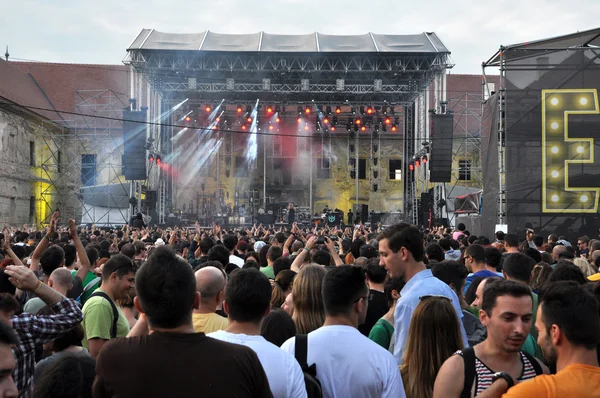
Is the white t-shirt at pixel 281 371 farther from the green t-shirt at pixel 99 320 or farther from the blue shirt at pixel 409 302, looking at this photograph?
the green t-shirt at pixel 99 320

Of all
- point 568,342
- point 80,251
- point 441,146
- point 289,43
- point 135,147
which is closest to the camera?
point 568,342

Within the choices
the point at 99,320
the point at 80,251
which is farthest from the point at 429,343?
the point at 80,251

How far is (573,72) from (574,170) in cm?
276

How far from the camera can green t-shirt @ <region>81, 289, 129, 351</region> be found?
465 centimetres

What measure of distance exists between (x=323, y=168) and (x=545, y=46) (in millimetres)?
28657

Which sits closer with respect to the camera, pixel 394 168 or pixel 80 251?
pixel 80 251

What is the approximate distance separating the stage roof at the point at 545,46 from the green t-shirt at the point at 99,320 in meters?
15.1

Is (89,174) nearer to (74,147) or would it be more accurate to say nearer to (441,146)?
(74,147)

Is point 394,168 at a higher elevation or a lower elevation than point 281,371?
higher

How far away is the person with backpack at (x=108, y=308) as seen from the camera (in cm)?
464

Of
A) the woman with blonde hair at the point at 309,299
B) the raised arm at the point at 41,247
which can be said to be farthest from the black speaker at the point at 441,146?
the woman with blonde hair at the point at 309,299

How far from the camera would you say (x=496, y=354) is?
10.4 feet

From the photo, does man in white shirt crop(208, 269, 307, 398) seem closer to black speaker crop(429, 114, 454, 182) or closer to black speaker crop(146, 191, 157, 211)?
black speaker crop(429, 114, 454, 182)

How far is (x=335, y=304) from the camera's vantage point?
3.55 meters
